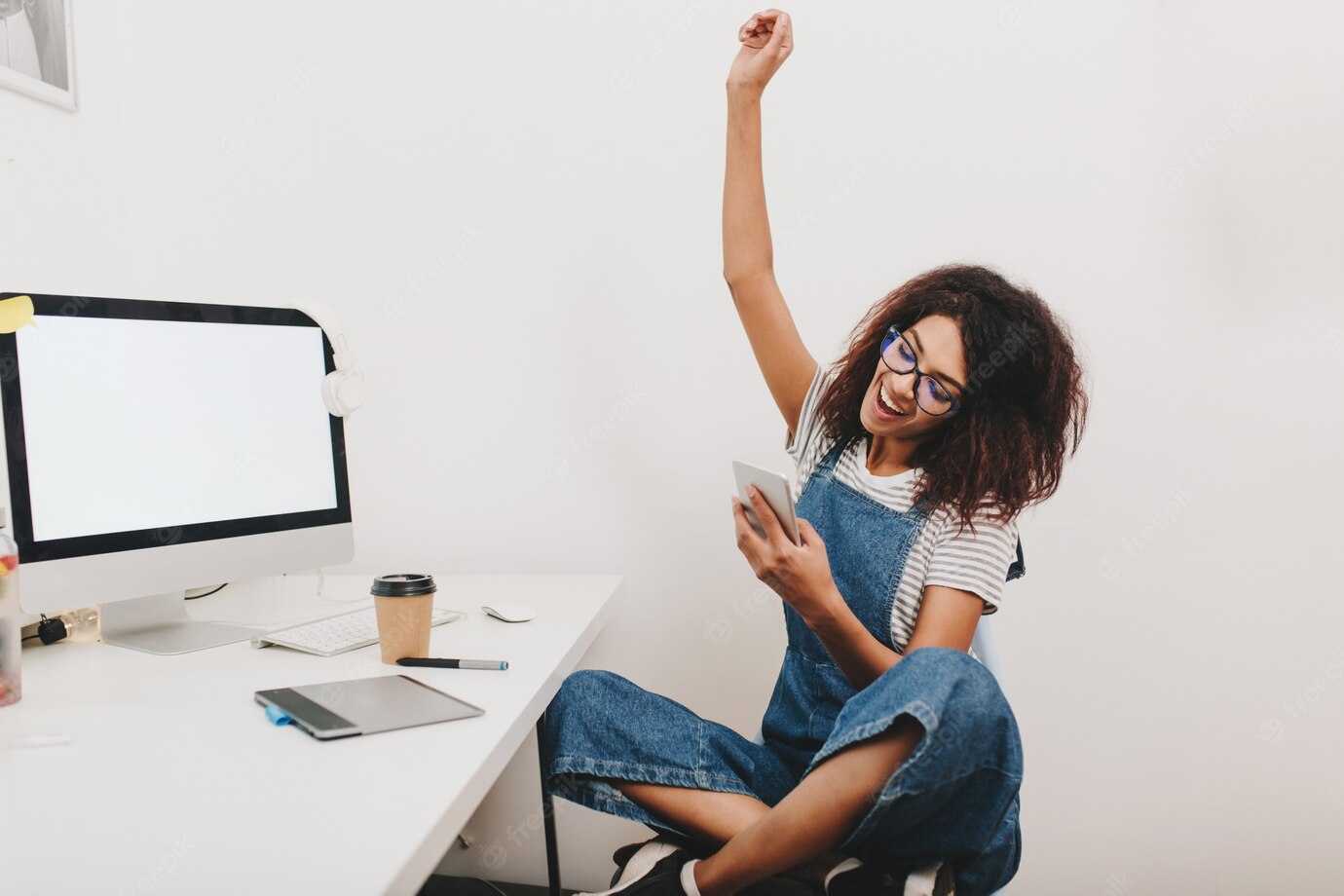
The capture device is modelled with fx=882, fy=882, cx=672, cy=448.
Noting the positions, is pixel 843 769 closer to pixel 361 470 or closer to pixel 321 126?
pixel 361 470

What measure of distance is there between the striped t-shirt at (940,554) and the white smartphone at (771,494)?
19 cm

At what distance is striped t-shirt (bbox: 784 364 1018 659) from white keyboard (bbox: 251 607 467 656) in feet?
2.05

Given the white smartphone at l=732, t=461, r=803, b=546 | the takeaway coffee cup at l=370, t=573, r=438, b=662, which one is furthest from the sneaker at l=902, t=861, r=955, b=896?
the takeaway coffee cup at l=370, t=573, r=438, b=662

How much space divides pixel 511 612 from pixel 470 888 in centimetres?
82

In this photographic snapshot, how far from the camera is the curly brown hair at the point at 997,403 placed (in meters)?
1.17

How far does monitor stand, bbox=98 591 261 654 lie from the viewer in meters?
1.18

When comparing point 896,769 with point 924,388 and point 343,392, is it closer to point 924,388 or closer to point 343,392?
point 924,388

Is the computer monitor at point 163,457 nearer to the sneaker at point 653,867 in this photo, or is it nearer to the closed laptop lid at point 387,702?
the closed laptop lid at point 387,702

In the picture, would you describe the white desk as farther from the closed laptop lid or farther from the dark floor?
the dark floor

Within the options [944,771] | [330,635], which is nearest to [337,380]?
[330,635]

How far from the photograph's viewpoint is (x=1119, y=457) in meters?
1.56

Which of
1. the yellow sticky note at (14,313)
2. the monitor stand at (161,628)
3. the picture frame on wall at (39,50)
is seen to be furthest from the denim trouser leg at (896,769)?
the picture frame on wall at (39,50)

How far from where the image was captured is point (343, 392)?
4.42ft

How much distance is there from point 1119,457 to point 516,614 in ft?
3.54
